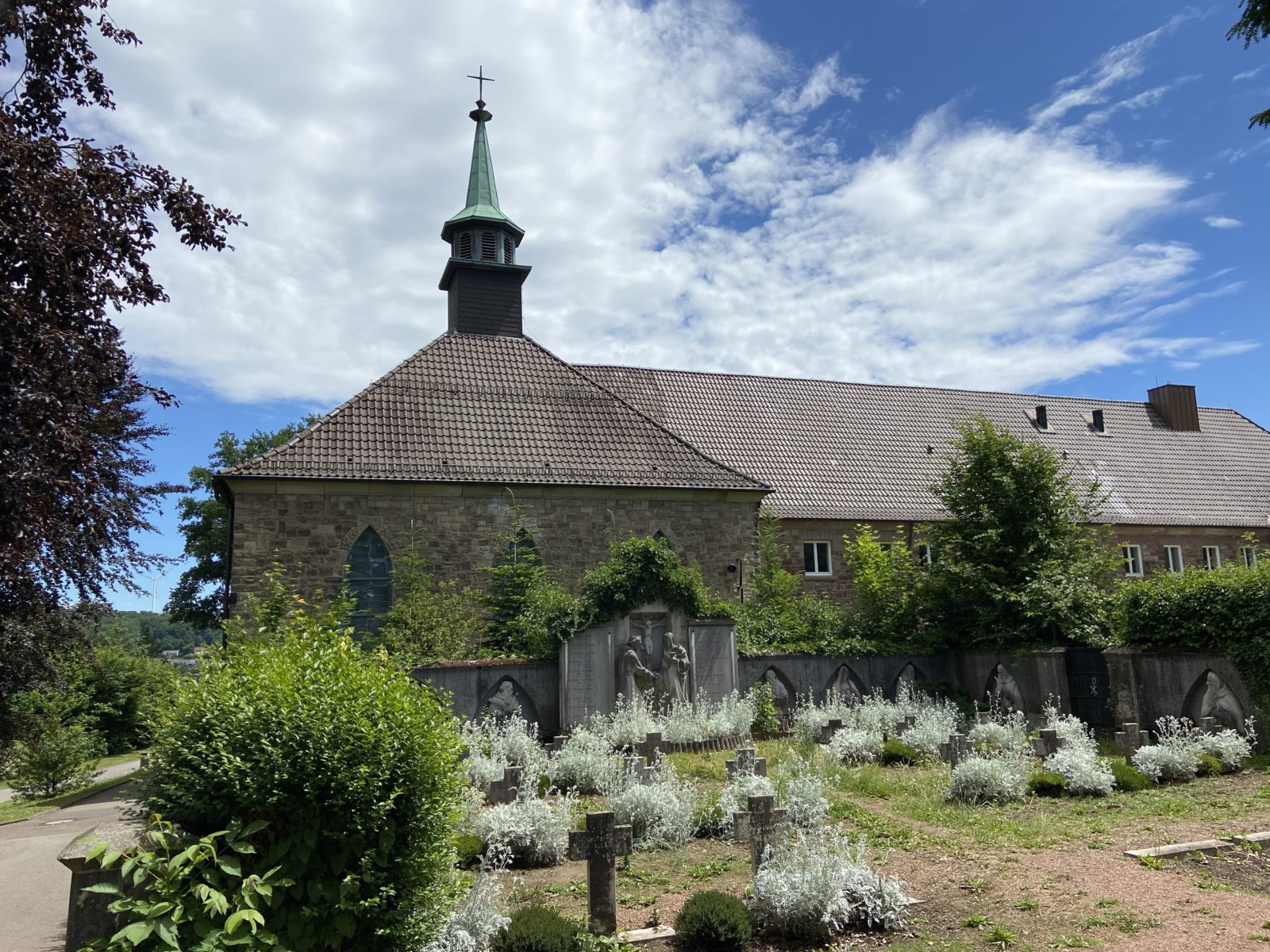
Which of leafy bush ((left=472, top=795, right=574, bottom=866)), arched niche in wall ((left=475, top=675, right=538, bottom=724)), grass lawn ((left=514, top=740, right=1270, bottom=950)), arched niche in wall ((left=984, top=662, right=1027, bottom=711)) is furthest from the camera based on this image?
arched niche in wall ((left=984, top=662, right=1027, bottom=711))

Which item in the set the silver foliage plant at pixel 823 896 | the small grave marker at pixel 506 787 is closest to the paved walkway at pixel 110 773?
the small grave marker at pixel 506 787

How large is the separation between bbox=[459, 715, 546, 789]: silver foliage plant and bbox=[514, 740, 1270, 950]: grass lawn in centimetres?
237

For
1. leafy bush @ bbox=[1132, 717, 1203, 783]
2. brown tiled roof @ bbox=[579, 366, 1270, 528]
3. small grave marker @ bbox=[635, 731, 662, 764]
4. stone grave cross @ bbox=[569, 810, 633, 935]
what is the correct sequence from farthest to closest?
brown tiled roof @ bbox=[579, 366, 1270, 528]
small grave marker @ bbox=[635, 731, 662, 764]
leafy bush @ bbox=[1132, 717, 1203, 783]
stone grave cross @ bbox=[569, 810, 633, 935]

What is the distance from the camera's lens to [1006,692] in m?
16.3

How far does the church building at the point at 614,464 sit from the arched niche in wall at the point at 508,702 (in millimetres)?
4140

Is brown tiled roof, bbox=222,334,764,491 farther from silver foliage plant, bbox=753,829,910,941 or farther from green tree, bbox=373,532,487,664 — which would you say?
silver foliage plant, bbox=753,829,910,941

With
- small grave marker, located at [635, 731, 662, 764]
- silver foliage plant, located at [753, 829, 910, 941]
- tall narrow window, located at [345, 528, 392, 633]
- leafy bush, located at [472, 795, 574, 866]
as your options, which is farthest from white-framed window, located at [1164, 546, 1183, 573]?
leafy bush, located at [472, 795, 574, 866]

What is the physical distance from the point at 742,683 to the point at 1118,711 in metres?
6.26

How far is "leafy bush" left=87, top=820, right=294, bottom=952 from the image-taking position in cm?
439

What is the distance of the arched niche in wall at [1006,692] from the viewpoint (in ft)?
53.0

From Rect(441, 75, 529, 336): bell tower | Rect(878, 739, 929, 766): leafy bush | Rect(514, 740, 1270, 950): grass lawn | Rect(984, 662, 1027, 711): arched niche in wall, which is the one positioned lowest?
Rect(514, 740, 1270, 950): grass lawn

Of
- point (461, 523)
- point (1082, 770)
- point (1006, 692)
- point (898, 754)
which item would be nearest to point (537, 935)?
point (1082, 770)

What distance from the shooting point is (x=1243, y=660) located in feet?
39.5

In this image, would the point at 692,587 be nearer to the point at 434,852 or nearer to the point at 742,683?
the point at 742,683
